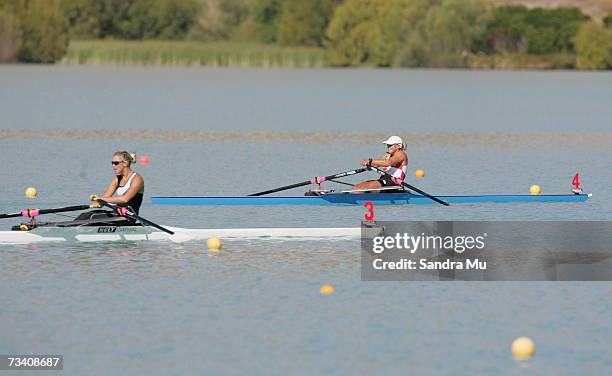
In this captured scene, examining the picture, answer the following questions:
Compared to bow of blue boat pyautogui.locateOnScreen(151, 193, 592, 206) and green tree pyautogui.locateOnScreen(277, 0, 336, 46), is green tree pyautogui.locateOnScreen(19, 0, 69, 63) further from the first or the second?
bow of blue boat pyautogui.locateOnScreen(151, 193, 592, 206)

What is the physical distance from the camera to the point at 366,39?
493ft

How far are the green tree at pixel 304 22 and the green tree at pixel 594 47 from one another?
36.6 meters

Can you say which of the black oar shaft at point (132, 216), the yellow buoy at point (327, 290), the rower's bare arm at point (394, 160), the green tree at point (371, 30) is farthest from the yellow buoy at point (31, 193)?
the green tree at point (371, 30)

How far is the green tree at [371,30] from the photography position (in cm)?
14275

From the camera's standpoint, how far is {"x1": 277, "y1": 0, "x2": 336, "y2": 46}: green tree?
17425cm

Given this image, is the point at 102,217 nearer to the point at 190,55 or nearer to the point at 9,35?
the point at 190,55

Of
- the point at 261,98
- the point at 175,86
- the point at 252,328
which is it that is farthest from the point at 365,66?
the point at 252,328

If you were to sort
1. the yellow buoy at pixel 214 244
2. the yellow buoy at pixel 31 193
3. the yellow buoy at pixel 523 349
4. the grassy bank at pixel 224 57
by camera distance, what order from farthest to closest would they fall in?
1. the grassy bank at pixel 224 57
2. the yellow buoy at pixel 31 193
3. the yellow buoy at pixel 214 244
4. the yellow buoy at pixel 523 349

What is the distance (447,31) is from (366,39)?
12874 millimetres

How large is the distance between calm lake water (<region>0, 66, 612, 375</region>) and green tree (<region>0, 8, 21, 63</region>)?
80218 mm

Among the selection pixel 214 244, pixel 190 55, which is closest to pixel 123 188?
pixel 214 244

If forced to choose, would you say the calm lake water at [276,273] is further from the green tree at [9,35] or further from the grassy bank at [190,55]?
the grassy bank at [190,55]

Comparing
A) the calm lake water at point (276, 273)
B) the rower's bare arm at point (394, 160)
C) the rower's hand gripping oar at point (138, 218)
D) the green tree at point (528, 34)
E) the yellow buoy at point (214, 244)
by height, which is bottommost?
the calm lake water at point (276, 273)

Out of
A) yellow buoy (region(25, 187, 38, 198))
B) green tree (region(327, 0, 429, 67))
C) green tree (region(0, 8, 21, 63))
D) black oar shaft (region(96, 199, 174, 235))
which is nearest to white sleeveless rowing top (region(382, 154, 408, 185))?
black oar shaft (region(96, 199, 174, 235))
